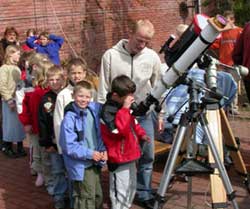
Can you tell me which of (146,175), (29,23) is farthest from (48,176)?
(29,23)

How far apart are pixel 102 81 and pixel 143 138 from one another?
2.11 feet

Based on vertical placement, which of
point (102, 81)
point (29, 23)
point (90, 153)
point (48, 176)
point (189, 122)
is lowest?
point (48, 176)

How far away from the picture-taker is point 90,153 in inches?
156

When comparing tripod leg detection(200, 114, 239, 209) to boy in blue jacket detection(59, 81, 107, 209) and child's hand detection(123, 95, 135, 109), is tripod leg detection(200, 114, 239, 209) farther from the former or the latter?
boy in blue jacket detection(59, 81, 107, 209)

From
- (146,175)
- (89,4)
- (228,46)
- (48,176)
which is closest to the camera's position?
(146,175)

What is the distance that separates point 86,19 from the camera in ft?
35.3

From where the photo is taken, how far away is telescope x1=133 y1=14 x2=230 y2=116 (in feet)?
10.2

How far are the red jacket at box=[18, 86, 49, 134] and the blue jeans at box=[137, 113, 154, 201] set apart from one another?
117 cm

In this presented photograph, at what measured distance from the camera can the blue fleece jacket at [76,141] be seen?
13.0 feet

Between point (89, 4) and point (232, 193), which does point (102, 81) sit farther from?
point (89, 4)

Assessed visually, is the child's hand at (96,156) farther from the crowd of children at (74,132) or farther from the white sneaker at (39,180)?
the white sneaker at (39,180)

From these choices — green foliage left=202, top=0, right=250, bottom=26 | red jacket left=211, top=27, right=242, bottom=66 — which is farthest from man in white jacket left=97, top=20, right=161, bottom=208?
green foliage left=202, top=0, right=250, bottom=26

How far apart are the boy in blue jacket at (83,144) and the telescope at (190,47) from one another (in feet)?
2.10

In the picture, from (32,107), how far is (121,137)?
151 cm
